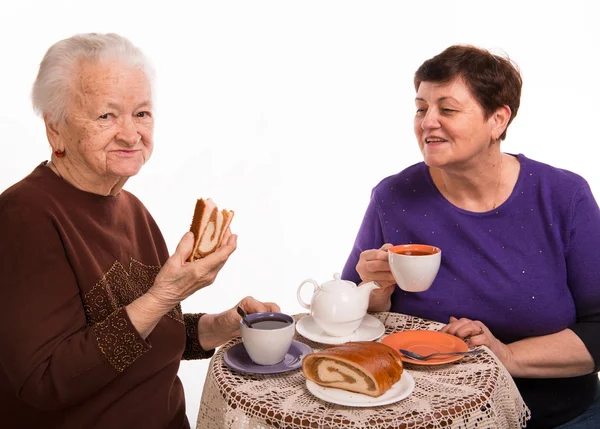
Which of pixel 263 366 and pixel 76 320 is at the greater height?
pixel 76 320

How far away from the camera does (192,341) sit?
193 cm

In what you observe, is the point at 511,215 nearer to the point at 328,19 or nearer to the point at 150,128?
the point at 150,128

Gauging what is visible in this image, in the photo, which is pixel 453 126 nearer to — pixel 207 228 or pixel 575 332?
pixel 575 332

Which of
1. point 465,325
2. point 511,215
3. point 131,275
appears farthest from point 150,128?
point 511,215

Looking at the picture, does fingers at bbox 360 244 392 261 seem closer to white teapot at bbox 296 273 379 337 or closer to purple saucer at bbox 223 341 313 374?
white teapot at bbox 296 273 379 337

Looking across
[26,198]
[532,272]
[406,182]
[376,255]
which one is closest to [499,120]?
[406,182]

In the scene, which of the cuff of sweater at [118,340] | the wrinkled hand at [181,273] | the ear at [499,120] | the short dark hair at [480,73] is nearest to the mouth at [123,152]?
the wrinkled hand at [181,273]

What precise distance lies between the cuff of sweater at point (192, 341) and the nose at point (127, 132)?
0.64 meters

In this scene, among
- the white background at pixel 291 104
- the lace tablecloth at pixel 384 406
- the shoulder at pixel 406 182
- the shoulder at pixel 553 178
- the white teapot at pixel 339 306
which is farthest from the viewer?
the white background at pixel 291 104

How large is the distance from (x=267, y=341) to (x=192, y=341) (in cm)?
56

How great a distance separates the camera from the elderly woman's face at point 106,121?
1530mm

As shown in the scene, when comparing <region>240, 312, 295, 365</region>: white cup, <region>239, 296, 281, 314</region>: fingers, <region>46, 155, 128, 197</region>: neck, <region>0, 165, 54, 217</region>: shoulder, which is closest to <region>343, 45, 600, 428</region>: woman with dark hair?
<region>239, 296, 281, 314</region>: fingers

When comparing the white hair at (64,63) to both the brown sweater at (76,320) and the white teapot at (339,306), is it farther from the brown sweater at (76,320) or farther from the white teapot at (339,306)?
the white teapot at (339,306)

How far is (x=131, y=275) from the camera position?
5.50ft
